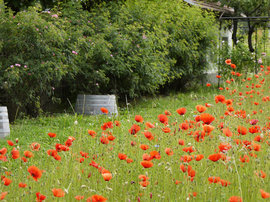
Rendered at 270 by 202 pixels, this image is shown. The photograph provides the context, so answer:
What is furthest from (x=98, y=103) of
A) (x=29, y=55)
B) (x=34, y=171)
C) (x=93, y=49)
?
(x=34, y=171)

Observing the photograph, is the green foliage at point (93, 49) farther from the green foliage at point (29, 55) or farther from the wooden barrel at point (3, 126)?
the wooden barrel at point (3, 126)

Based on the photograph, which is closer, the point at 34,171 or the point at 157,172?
the point at 34,171

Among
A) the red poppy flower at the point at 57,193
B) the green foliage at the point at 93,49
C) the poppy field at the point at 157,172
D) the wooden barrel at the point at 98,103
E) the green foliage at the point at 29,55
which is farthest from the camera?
the wooden barrel at the point at 98,103

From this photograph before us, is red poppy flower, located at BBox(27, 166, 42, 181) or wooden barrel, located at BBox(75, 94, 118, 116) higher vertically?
red poppy flower, located at BBox(27, 166, 42, 181)

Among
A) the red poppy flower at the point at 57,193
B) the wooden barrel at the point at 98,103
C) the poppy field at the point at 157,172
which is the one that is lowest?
the wooden barrel at the point at 98,103

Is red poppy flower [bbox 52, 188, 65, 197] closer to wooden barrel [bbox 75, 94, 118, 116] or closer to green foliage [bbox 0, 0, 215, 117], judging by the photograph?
green foliage [bbox 0, 0, 215, 117]

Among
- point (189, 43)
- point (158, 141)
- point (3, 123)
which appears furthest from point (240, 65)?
point (158, 141)

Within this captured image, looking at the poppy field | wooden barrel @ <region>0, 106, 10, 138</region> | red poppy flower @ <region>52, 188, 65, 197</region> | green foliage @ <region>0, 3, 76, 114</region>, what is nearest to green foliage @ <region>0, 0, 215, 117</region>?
green foliage @ <region>0, 3, 76, 114</region>

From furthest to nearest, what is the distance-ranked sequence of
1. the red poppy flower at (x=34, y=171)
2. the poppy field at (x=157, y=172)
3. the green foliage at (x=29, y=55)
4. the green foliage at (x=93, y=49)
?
the green foliage at (x=93, y=49)
the green foliage at (x=29, y=55)
the poppy field at (x=157, y=172)
the red poppy flower at (x=34, y=171)

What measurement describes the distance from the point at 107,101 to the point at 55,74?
1.15 metres

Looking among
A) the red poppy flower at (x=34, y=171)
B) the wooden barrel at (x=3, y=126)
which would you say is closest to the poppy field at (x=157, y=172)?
the red poppy flower at (x=34, y=171)

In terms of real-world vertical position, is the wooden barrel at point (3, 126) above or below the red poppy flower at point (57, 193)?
below

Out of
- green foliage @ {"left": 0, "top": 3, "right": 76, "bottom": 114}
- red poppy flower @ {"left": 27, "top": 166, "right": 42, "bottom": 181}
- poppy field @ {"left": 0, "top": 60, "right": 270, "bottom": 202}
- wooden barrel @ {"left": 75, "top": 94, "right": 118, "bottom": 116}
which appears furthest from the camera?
wooden barrel @ {"left": 75, "top": 94, "right": 118, "bottom": 116}

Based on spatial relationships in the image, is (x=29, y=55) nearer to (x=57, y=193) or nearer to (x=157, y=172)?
(x=157, y=172)
